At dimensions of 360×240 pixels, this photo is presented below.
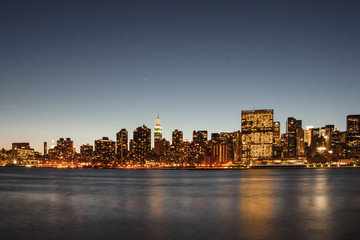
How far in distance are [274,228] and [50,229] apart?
15153 mm

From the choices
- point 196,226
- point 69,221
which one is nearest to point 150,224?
point 196,226

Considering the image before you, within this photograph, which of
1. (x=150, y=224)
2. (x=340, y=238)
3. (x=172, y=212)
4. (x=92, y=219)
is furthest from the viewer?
(x=172, y=212)

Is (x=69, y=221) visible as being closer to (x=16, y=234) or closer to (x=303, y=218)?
(x=16, y=234)

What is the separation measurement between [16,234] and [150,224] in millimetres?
8903

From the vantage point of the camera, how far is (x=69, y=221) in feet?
91.6

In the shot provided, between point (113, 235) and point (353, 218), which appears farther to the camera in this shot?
point (353, 218)

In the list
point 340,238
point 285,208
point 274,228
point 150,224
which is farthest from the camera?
point 285,208

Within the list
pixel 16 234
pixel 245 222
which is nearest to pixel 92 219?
pixel 16 234

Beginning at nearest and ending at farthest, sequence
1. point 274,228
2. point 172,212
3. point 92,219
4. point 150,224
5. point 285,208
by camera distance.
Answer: point 274,228, point 150,224, point 92,219, point 172,212, point 285,208

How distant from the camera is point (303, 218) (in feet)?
96.7

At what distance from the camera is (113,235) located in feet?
74.4

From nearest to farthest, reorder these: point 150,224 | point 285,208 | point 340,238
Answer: point 340,238 < point 150,224 < point 285,208

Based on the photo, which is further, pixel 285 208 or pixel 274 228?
pixel 285 208

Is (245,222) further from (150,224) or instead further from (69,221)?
(69,221)
